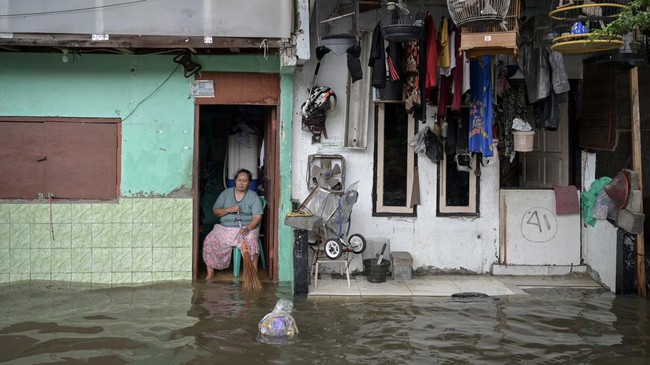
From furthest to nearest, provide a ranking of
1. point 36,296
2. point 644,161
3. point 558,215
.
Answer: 1. point 644,161
2. point 558,215
3. point 36,296

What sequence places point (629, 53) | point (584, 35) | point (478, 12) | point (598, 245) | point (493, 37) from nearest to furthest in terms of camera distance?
point (584, 35), point (478, 12), point (493, 37), point (629, 53), point (598, 245)

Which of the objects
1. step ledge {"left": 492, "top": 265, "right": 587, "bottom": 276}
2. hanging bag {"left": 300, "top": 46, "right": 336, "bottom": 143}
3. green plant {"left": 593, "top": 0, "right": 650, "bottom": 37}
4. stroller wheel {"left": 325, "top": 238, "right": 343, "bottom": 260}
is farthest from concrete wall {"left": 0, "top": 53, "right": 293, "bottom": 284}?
green plant {"left": 593, "top": 0, "right": 650, "bottom": 37}

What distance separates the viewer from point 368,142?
10.6m

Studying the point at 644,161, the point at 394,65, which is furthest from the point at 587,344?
the point at 644,161

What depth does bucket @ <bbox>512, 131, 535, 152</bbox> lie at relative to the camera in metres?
9.94

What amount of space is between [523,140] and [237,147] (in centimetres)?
480

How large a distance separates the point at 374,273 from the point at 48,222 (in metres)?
4.63

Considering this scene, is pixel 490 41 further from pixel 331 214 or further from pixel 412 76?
pixel 331 214

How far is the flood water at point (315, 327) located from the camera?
714 centimetres

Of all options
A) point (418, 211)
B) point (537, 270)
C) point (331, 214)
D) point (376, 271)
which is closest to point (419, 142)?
point (418, 211)

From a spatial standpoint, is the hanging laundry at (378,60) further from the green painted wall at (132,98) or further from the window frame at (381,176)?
the green painted wall at (132,98)

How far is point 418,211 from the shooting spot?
10656mm

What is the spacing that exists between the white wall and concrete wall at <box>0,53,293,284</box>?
323 mm

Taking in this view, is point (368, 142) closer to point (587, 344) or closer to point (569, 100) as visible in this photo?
point (569, 100)
